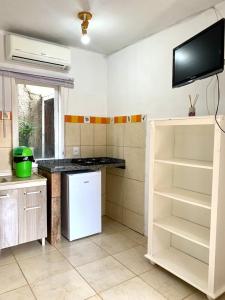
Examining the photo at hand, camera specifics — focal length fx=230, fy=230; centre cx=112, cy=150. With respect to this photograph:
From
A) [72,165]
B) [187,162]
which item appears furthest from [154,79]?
[72,165]

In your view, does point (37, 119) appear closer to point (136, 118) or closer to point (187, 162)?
point (136, 118)

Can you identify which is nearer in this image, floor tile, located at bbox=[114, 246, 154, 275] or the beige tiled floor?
the beige tiled floor

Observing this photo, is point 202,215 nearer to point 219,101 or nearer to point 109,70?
point 219,101

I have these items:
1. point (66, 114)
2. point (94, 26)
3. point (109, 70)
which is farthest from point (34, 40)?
point (109, 70)

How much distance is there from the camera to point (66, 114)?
3.06m

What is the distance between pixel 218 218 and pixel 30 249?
1.93 meters

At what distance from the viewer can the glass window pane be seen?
9.30 ft

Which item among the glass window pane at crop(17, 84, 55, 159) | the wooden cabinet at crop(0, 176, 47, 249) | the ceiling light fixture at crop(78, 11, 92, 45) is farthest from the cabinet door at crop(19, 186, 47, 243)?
the ceiling light fixture at crop(78, 11, 92, 45)

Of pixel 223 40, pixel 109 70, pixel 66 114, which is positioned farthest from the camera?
pixel 109 70

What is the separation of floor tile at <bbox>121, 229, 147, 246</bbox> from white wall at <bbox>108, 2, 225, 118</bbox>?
1.46 meters

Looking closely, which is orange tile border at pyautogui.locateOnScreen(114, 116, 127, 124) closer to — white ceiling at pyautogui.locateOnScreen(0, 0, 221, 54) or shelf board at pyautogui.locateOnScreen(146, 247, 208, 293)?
white ceiling at pyautogui.locateOnScreen(0, 0, 221, 54)

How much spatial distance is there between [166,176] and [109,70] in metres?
1.87

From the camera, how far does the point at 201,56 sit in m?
1.73

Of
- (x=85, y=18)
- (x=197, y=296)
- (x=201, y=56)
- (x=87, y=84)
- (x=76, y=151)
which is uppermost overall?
(x=85, y=18)
